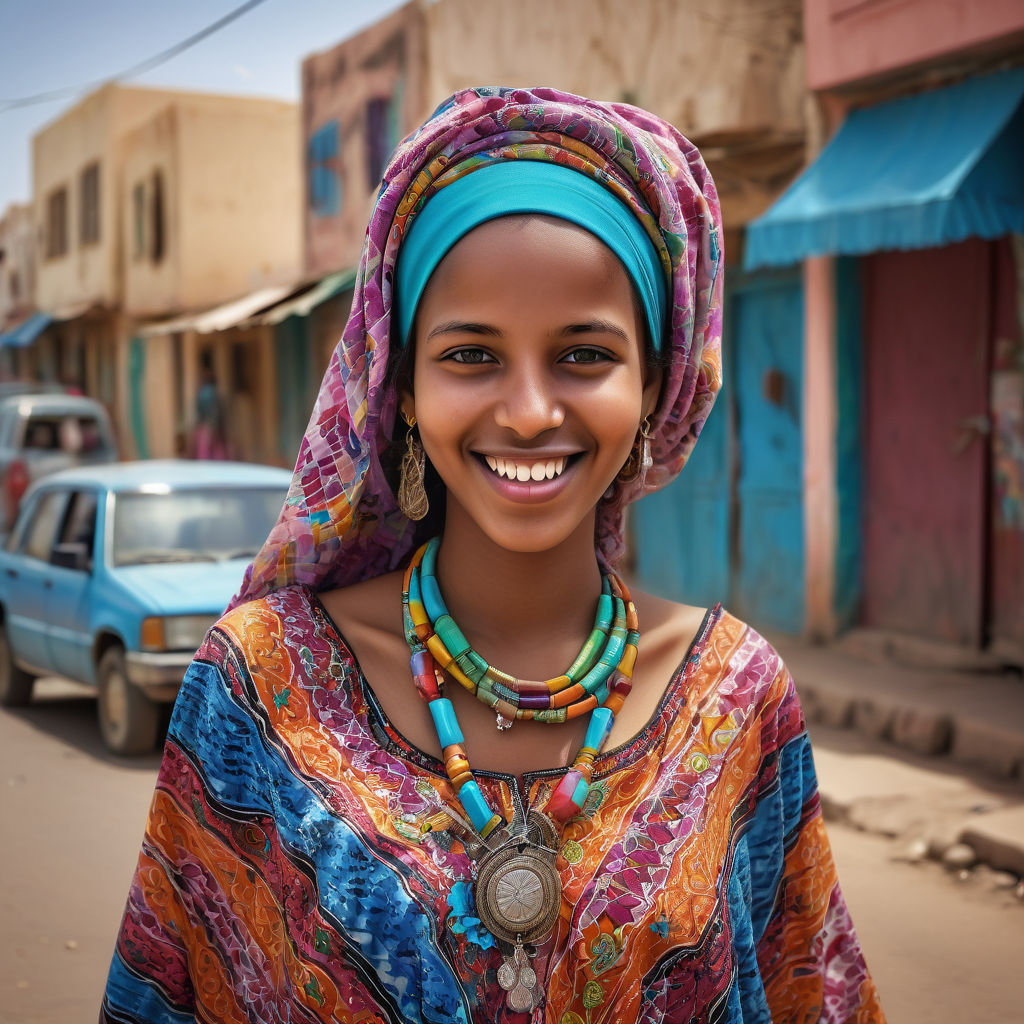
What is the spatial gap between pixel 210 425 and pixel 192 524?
12344 millimetres

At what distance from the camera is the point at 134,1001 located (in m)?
1.68

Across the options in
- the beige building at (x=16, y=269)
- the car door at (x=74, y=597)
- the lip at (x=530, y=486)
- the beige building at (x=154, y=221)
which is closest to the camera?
the lip at (x=530, y=486)

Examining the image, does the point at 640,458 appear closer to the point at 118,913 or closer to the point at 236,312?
the point at 118,913

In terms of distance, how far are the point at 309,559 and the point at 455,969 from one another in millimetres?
575

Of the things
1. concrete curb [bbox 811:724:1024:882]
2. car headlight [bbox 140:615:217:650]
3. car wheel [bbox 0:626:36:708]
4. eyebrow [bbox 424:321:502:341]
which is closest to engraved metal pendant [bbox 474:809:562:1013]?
eyebrow [bbox 424:321:502:341]

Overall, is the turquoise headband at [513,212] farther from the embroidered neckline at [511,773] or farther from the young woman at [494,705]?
the embroidered neckline at [511,773]

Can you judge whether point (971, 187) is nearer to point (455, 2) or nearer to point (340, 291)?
point (455, 2)

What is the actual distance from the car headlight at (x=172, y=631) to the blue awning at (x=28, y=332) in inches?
885

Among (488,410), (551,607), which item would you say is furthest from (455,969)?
(488,410)

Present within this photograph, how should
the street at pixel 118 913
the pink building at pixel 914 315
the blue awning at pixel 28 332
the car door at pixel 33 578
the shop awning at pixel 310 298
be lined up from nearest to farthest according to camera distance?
the street at pixel 118 913 → the pink building at pixel 914 315 → the car door at pixel 33 578 → the shop awning at pixel 310 298 → the blue awning at pixel 28 332

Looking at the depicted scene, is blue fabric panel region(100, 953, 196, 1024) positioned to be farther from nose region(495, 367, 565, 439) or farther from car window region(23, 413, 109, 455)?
car window region(23, 413, 109, 455)

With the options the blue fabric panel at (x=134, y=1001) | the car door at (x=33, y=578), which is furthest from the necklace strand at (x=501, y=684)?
the car door at (x=33, y=578)

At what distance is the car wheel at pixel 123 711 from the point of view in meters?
6.70

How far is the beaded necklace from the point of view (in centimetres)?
156
